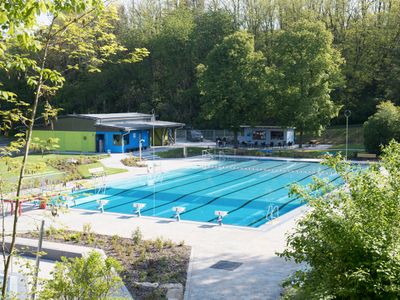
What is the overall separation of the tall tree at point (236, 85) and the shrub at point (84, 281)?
31.2 metres

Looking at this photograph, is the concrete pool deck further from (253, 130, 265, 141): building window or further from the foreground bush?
(253, 130, 265, 141): building window

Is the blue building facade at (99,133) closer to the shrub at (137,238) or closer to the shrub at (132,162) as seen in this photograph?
the shrub at (132,162)

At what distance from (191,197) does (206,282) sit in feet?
36.9

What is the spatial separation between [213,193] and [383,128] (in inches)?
579

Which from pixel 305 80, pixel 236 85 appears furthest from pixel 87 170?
pixel 305 80

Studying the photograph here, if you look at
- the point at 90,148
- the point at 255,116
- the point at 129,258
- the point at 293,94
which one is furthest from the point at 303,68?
the point at 129,258

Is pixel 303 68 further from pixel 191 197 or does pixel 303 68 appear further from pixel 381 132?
pixel 191 197

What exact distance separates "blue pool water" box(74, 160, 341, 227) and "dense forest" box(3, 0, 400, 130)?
9.44 metres

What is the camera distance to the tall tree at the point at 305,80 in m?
34.8

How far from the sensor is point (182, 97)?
5100 centimetres

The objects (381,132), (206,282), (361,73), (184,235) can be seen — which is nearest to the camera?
(206,282)

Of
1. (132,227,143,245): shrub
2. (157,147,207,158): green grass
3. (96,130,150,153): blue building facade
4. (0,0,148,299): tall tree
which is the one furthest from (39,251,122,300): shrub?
(96,130,150,153): blue building facade

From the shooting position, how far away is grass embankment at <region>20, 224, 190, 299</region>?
9.32 m

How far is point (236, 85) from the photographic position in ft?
119
